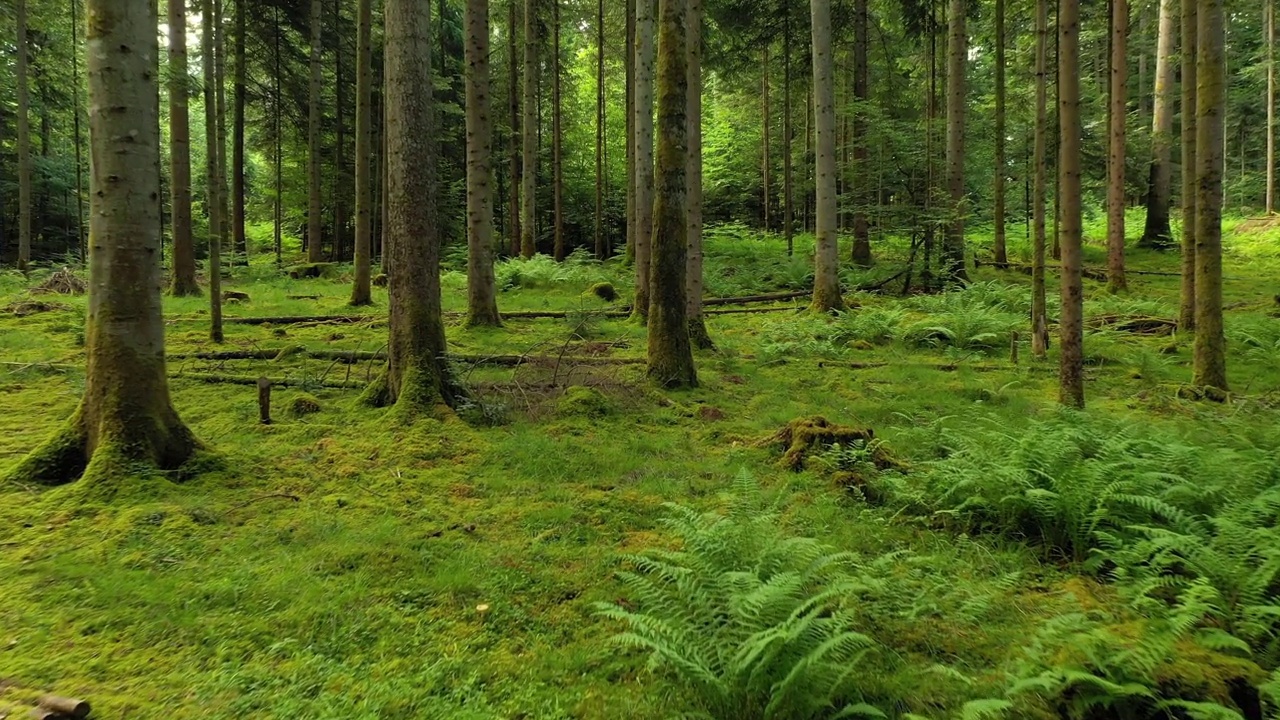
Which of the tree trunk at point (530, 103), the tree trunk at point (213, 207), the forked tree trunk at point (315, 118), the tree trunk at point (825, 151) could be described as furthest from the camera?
the forked tree trunk at point (315, 118)

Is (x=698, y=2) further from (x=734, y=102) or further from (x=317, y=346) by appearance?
(x=734, y=102)

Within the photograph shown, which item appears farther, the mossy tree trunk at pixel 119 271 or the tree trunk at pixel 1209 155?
the tree trunk at pixel 1209 155

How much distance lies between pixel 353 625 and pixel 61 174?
36.3m

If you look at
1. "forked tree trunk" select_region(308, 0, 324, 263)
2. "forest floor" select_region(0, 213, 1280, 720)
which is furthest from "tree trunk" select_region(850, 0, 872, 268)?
"forked tree trunk" select_region(308, 0, 324, 263)

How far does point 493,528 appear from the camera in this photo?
452 centimetres

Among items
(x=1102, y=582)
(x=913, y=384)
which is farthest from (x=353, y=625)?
(x=913, y=384)

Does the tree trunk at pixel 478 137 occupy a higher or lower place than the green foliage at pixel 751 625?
higher

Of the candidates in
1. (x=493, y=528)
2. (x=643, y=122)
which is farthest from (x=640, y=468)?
(x=643, y=122)

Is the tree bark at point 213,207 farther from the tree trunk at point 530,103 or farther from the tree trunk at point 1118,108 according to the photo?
the tree trunk at point 1118,108

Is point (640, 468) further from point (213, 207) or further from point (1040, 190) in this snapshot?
point (1040, 190)

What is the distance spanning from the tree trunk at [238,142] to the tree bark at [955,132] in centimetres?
1796

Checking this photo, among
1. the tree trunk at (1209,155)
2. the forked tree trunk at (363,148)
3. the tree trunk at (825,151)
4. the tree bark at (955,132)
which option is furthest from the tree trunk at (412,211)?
the tree bark at (955,132)

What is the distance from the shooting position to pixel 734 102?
118 ft

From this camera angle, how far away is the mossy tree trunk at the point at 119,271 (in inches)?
184
